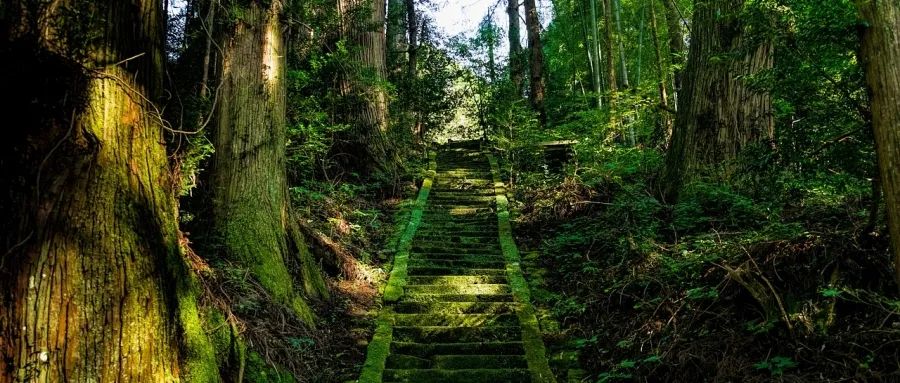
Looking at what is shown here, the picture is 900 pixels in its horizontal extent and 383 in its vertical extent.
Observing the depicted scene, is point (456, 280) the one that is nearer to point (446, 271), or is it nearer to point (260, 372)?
point (446, 271)

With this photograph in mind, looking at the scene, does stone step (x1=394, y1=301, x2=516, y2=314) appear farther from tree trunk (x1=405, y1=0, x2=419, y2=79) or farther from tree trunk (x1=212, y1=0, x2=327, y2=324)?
tree trunk (x1=405, y1=0, x2=419, y2=79)

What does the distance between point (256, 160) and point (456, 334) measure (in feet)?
9.12

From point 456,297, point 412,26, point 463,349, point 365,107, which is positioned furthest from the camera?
point 412,26

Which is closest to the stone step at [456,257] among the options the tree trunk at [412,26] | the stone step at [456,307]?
the stone step at [456,307]

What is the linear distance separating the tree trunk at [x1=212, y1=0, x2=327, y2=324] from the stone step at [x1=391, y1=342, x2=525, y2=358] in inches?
42.5

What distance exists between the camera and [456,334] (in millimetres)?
5902

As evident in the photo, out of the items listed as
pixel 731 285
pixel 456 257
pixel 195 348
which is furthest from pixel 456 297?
pixel 195 348

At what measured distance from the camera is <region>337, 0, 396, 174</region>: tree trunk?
10.8 metres

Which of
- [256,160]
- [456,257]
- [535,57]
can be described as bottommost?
[456,257]

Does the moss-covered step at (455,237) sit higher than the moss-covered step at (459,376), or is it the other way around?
the moss-covered step at (455,237)

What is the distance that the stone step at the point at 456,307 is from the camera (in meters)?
6.38

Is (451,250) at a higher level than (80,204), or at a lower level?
lower

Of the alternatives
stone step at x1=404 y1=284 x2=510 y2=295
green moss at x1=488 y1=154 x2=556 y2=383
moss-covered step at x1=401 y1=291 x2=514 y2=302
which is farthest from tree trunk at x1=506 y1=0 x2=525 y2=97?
moss-covered step at x1=401 y1=291 x2=514 y2=302

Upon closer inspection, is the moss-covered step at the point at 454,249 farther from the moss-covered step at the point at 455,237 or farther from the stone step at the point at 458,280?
the stone step at the point at 458,280
